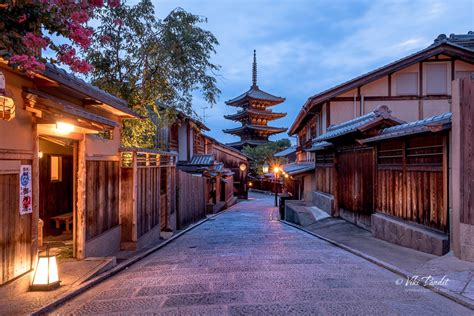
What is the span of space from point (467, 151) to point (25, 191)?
27.2 ft

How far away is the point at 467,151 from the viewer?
23.1 ft

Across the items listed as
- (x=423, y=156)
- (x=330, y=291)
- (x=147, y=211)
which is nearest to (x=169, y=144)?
(x=147, y=211)

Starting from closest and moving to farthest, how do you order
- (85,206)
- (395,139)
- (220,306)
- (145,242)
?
(220,306), (85,206), (395,139), (145,242)

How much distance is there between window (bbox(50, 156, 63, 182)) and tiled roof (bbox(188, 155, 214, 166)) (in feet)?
48.0

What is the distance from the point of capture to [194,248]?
34.3 ft

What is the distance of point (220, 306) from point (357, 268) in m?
3.48

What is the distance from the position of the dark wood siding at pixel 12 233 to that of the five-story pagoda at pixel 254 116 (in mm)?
48035

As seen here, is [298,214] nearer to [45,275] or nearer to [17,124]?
[45,275]

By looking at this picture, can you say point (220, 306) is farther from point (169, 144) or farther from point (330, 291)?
point (169, 144)

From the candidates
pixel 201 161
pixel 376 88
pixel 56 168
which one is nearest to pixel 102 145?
pixel 56 168

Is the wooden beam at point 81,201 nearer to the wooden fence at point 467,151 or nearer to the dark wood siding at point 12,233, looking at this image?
the dark wood siding at point 12,233

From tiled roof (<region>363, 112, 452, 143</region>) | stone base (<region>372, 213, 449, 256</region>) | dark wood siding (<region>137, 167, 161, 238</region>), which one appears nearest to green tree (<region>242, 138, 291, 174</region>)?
dark wood siding (<region>137, 167, 161, 238</region>)

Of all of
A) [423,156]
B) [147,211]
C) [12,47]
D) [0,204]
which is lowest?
[147,211]

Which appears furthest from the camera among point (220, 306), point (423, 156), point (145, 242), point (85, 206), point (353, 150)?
point (353, 150)
